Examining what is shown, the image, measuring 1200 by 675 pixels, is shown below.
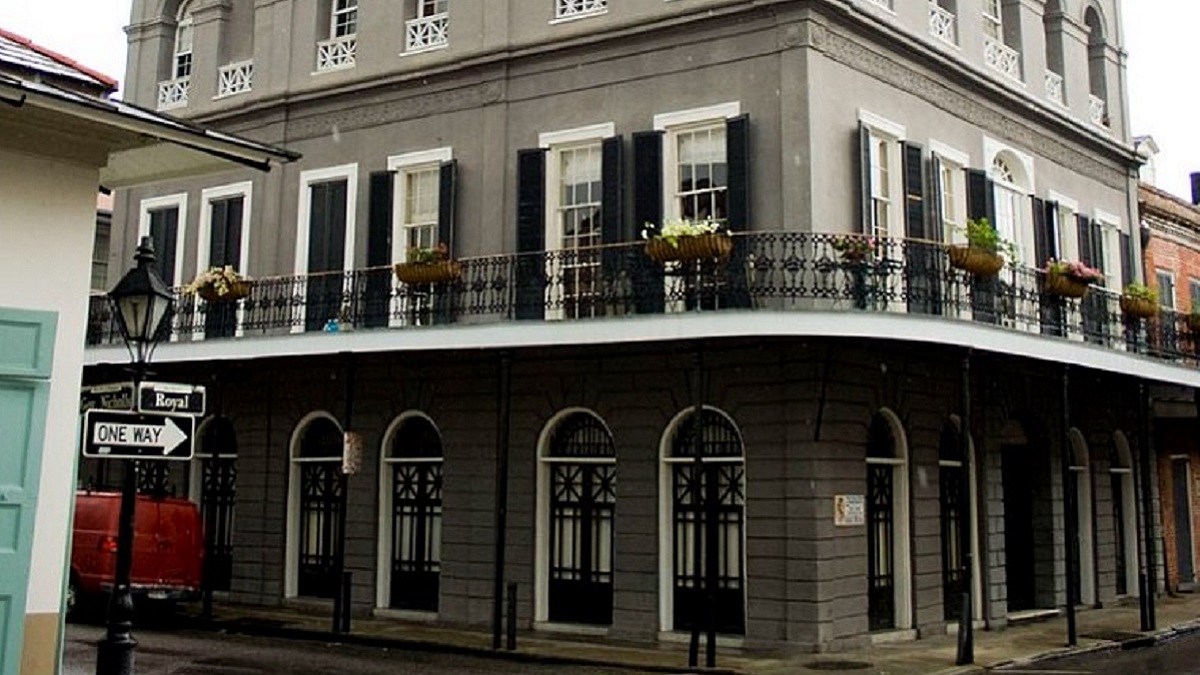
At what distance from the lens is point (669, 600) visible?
15258mm

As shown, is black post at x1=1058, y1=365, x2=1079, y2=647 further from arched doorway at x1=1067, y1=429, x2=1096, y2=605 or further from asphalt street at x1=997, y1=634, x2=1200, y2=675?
arched doorway at x1=1067, y1=429, x2=1096, y2=605

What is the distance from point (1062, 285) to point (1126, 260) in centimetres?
587

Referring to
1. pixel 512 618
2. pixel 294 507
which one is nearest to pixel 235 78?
pixel 294 507

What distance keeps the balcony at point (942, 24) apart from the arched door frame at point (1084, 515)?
6615 millimetres

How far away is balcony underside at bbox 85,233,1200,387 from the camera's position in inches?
555

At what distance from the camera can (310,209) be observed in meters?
19.0

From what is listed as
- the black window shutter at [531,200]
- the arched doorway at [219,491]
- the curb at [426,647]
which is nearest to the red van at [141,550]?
the curb at [426,647]

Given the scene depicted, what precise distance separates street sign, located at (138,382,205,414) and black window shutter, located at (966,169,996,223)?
12.2 meters

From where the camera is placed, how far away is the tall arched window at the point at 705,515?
592 inches

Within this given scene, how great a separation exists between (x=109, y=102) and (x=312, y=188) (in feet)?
39.7

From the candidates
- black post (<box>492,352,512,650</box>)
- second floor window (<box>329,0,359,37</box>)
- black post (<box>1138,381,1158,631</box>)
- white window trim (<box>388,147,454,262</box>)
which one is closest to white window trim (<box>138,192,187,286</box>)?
second floor window (<box>329,0,359,37</box>)

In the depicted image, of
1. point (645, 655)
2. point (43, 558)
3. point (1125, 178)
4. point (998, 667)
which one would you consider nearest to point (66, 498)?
point (43, 558)

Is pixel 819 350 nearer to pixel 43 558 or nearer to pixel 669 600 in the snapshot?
pixel 669 600

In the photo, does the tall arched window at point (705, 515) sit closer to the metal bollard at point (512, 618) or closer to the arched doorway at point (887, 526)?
the arched doorway at point (887, 526)
